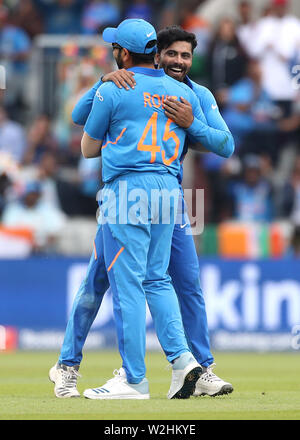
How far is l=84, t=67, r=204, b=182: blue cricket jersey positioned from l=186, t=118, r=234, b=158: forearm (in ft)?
0.65

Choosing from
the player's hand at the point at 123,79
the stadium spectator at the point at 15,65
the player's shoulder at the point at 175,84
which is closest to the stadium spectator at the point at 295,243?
the stadium spectator at the point at 15,65

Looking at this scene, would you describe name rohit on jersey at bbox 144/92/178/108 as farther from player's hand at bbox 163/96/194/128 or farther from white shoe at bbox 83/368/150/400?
white shoe at bbox 83/368/150/400

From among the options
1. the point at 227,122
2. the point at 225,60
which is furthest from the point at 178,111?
the point at 225,60

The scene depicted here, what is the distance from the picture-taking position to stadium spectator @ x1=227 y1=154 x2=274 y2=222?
1496 cm

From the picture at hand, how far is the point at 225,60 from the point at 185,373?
9.62m

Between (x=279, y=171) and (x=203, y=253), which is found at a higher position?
(x=279, y=171)

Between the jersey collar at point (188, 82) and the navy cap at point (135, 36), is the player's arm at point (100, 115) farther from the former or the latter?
the jersey collar at point (188, 82)

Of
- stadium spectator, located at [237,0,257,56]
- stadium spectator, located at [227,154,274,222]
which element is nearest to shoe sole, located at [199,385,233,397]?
stadium spectator, located at [227,154,274,222]

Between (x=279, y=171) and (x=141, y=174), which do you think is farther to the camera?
(x=279, y=171)

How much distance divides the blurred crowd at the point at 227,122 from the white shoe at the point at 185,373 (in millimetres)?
7616

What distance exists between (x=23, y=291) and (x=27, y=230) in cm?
82

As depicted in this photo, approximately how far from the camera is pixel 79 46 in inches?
645

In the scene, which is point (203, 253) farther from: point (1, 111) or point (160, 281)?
point (160, 281)
